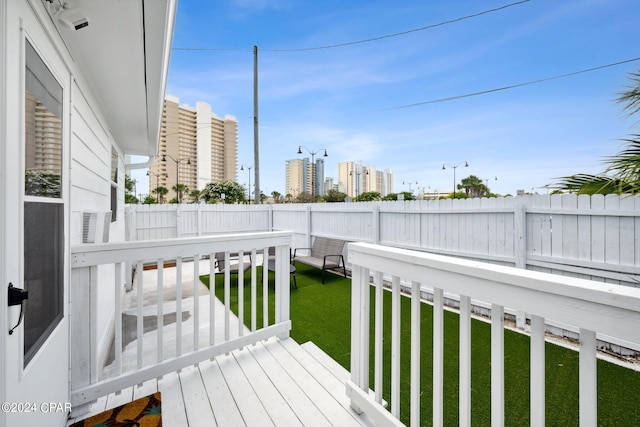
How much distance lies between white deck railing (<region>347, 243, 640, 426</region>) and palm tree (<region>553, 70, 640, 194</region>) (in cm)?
170

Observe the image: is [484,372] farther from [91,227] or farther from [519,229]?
[91,227]

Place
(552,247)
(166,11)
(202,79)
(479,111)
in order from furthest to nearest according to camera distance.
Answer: (202,79), (479,111), (552,247), (166,11)

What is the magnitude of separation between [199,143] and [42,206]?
27101 mm

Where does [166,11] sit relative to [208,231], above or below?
above

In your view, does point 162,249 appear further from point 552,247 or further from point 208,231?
point 208,231

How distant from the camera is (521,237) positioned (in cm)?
338

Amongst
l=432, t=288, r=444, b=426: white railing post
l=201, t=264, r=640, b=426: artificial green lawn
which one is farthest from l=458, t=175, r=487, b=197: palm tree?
l=432, t=288, r=444, b=426: white railing post

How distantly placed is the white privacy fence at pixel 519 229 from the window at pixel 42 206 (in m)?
4.23

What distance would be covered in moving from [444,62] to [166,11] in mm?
8740

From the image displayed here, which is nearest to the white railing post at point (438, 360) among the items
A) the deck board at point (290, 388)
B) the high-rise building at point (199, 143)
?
the deck board at point (290, 388)

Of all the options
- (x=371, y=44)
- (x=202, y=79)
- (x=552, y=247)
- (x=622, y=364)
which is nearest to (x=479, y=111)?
(x=371, y=44)

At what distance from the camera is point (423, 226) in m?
4.59

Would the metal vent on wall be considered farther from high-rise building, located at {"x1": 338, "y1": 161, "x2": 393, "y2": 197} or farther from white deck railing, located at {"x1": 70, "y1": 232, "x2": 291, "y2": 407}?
high-rise building, located at {"x1": 338, "y1": 161, "x2": 393, "y2": 197}

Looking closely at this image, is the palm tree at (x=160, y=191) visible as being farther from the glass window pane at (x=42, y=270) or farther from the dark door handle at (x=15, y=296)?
the dark door handle at (x=15, y=296)
